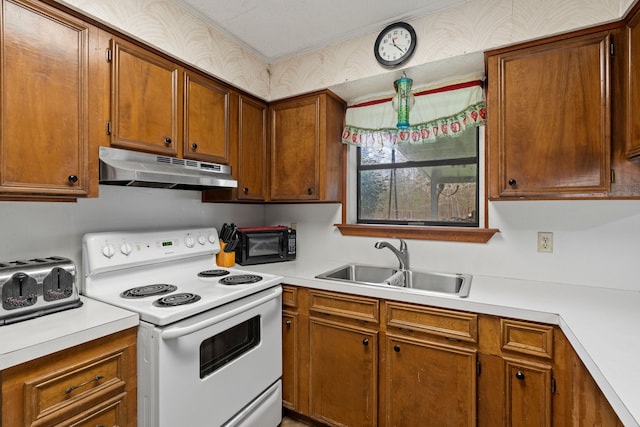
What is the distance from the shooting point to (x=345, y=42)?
2.03 metres

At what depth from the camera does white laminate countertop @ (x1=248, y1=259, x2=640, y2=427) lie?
0.80 meters

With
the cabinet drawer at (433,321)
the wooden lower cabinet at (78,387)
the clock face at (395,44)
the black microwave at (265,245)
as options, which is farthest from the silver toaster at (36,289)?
the clock face at (395,44)

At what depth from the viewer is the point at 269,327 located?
1.74m

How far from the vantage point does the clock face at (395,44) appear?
1.79 metres

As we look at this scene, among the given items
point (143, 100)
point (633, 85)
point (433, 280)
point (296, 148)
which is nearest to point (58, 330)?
point (143, 100)

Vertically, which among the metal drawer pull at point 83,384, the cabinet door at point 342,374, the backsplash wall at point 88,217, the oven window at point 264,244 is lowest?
the cabinet door at point 342,374

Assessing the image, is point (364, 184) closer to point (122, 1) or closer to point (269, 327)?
point (269, 327)

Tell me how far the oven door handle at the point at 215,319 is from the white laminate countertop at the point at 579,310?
179 mm

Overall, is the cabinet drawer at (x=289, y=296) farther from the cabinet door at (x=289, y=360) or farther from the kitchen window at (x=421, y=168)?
the kitchen window at (x=421, y=168)

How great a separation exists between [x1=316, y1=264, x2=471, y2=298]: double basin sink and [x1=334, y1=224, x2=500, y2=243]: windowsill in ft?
0.77

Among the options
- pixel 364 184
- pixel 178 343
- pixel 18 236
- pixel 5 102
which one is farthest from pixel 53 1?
pixel 364 184

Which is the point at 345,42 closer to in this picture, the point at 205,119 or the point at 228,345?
the point at 205,119

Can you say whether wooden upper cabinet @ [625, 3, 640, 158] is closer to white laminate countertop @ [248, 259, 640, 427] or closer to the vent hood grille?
white laminate countertop @ [248, 259, 640, 427]

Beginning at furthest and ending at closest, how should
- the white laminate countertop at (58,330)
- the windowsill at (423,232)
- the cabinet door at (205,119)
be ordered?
the windowsill at (423,232) → the cabinet door at (205,119) → the white laminate countertop at (58,330)
